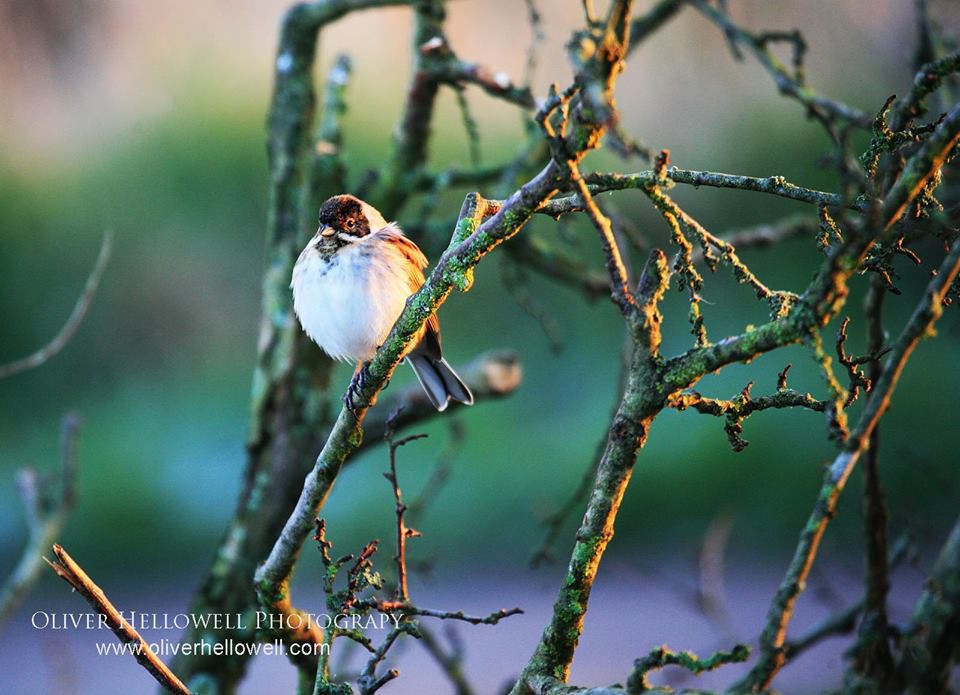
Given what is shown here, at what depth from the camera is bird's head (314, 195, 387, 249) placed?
108 inches

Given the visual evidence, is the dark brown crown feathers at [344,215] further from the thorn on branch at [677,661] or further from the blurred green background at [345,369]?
the blurred green background at [345,369]

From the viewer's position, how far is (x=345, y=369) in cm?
690

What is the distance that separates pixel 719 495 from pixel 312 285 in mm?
4397

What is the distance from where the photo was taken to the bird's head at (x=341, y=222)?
2.73m

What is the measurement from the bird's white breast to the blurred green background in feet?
12.1

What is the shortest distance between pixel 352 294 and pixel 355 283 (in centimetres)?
3

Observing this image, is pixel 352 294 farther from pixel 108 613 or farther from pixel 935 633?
pixel 935 633

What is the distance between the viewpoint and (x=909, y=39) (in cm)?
491

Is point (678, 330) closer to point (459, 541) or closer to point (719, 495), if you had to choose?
point (719, 495)

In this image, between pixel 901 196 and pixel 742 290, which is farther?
pixel 742 290

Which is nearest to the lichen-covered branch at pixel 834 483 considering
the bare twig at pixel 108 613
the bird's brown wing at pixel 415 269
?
the bare twig at pixel 108 613

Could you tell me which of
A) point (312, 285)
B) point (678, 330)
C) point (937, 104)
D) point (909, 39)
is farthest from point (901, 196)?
point (678, 330)

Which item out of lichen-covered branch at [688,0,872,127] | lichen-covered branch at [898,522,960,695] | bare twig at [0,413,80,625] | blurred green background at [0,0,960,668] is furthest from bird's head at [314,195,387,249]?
blurred green background at [0,0,960,668]

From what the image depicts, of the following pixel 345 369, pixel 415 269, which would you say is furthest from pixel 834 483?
pixel 345 369
